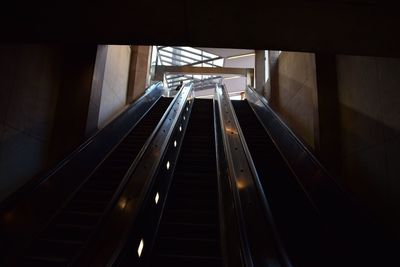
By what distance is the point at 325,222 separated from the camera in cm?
345

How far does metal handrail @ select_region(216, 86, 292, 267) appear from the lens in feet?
8.21

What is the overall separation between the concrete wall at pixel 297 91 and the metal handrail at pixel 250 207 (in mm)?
1710

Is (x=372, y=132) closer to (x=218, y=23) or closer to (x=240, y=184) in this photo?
(x=240, y=184)

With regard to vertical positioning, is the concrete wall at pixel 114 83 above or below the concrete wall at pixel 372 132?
above

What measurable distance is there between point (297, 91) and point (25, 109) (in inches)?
220

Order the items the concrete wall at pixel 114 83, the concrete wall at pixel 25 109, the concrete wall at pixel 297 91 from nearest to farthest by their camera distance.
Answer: the concrete wall at pixel 25 109 < the concrete wall at pixel 297 91 < the concrete wall at pixel 114 83

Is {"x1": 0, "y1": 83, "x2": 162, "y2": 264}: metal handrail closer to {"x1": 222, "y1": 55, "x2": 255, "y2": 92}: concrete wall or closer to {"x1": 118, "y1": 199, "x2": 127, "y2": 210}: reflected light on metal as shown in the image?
{"x1": 118, "y1": 199, "x2": 127, "y2": 210}: reflected light on metal

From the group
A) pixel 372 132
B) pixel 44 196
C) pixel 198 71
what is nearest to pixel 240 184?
pixel 372 132

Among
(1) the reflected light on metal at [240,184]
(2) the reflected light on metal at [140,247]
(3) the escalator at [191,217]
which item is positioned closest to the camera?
(2) the reflected light on metal at [140,247]

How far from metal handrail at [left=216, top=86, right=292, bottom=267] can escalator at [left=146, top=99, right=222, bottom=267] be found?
1.84ft

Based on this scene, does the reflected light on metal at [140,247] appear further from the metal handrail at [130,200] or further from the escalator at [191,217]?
the metal handrail at [130,200]

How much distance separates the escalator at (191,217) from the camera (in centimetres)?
317

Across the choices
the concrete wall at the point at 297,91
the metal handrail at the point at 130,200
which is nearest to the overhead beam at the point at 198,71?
the concrete wall at the point at 297,91

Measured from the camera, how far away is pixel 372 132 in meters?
4.25
